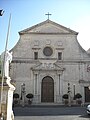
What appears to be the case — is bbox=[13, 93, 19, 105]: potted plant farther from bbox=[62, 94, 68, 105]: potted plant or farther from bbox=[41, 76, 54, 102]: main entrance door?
bbox=[62, 94, 68, 105]: potted plant

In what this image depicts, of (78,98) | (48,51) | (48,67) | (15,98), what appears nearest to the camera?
(15,98)

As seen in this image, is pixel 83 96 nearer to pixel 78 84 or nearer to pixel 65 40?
pixel 78 84

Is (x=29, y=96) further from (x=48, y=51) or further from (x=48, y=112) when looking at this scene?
(x=48, y=112)

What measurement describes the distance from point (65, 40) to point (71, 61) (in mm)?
3355

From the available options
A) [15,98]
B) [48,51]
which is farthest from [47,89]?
[48,51]

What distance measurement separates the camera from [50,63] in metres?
31.8

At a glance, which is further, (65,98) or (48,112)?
(65,98)

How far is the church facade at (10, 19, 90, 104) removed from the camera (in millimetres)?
31109

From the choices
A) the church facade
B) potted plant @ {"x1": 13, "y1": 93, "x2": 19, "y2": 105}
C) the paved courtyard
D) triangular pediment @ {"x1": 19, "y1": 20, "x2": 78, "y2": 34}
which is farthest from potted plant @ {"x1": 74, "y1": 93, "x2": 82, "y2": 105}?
the paved courtyard

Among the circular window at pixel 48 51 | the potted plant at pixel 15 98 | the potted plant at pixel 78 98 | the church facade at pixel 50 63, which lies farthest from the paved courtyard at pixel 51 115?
the circular window at pixel 48 51

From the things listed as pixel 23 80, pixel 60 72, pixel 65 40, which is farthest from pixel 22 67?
pixel 65 40

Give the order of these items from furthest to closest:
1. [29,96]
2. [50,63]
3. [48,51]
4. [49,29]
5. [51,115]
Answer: [49,29] < [48,51] < [50,63] < [29,96] < [51,115]

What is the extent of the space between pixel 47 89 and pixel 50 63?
12.0 ft

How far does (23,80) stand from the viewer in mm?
31250
